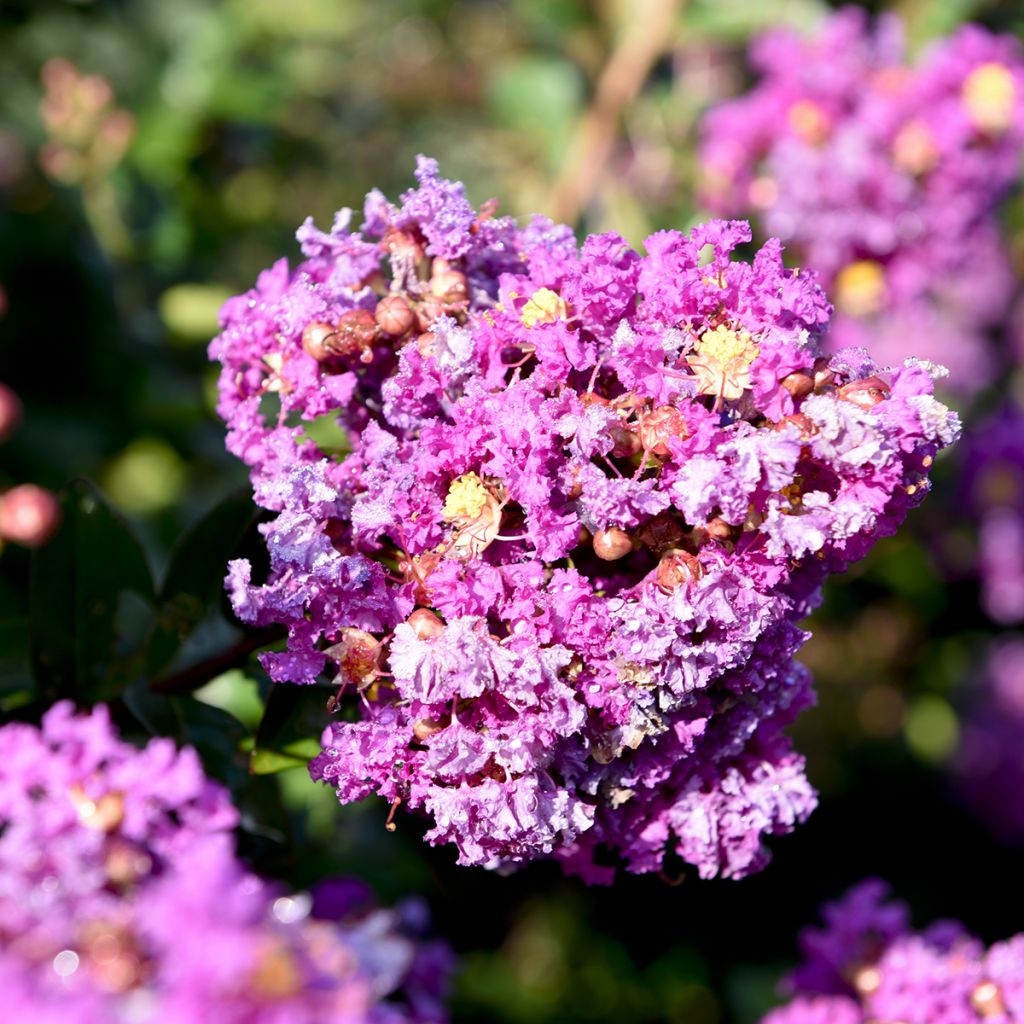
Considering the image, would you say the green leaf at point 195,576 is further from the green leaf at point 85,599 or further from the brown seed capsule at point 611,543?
the brown seed capsule at point 611,543

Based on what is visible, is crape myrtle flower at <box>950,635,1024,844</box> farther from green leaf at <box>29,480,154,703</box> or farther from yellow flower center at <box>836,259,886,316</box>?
green leaf at <box>29,480,154,703</box>

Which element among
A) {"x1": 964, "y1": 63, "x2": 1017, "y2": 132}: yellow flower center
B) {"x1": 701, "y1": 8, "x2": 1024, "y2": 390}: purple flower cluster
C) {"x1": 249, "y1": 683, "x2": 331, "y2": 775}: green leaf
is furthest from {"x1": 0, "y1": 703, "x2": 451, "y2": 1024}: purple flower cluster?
{"x1": 964, "y1": 63, "x2": 1017, "y2": 132}: yellow flower center

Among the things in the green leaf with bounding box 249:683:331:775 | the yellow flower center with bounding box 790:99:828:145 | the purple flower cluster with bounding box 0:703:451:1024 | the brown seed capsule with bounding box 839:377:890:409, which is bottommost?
the green leaf with bounding box 249:683:331:775

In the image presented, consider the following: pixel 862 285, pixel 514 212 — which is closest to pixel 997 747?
pixel 862 285

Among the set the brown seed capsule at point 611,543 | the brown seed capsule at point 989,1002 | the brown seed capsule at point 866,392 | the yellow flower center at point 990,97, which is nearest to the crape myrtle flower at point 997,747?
the yellow flower center at point 990,97

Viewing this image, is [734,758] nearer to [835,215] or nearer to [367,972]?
[367,972]
